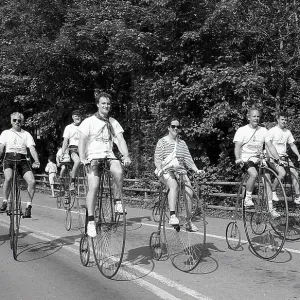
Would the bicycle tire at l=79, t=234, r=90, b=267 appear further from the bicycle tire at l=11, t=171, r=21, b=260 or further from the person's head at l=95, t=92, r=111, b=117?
the person's head at l=95, t=92, r=111, b=117

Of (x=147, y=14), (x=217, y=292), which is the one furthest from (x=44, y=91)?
(x=217, y=292)

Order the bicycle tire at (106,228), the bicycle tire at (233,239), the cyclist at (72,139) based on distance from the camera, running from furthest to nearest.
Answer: the cyclist at (72,139), the bicycle tire at (233,239), the bicycle tire at (106,228)

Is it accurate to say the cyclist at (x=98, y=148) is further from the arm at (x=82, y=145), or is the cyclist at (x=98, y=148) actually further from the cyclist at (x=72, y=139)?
the cyclist at (x=72, y=139)

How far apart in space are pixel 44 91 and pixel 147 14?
34.8 ft

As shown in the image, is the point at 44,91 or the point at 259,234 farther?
the point at 44,91

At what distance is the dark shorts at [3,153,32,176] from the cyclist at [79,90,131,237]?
212 cm

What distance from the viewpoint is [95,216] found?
687 centimetres

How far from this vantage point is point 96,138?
6969mm

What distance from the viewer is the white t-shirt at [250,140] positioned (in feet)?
27.9

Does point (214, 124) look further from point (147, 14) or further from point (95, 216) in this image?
point (95, 216)

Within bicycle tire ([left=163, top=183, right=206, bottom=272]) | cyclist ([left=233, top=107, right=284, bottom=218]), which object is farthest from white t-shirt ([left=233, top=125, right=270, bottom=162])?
bicycle tire ([left=163, top=183, right=206, bottom=272])

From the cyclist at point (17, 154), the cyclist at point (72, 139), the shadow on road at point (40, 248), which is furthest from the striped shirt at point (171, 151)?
the cyclist at point (72, 139)

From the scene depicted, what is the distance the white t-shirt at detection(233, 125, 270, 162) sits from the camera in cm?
849

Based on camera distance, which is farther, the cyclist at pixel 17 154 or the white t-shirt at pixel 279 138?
the white t-shirt at pixel 279 138
